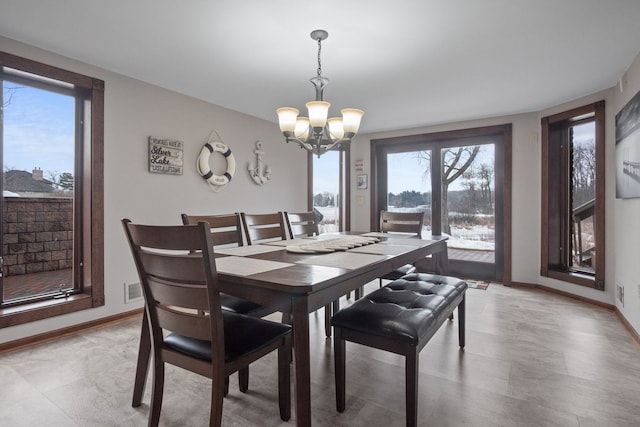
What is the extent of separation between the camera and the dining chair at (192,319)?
3.92ft

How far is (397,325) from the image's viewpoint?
1524 mm

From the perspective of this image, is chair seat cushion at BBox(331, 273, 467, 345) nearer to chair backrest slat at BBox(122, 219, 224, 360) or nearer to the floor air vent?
chair backrest slat at BBox(122, 219, 224, 360)

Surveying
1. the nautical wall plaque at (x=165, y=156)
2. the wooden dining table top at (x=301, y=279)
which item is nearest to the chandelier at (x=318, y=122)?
the wooden dining table top at (x=301, y=279)

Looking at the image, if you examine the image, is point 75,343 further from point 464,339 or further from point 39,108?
point 464,339

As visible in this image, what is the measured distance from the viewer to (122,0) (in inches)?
74.0

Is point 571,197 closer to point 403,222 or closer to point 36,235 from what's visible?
point 403,222

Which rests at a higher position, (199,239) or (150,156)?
(150,156)

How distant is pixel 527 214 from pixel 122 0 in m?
4.42

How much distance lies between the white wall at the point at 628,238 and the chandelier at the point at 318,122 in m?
2.14

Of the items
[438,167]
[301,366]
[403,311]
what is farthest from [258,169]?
[301,366]

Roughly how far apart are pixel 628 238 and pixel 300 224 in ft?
8.81

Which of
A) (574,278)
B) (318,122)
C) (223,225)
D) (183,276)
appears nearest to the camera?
(183,276)

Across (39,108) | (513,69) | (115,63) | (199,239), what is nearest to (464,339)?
(199,239)

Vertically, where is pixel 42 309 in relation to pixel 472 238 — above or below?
below
